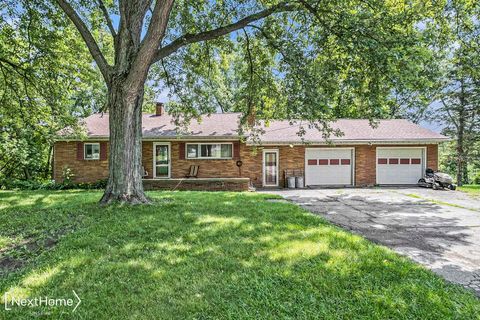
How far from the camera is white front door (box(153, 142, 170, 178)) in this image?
15.0 m

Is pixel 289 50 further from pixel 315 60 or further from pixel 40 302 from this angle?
pixel 40 302

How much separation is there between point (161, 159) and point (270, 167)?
594 centimetres

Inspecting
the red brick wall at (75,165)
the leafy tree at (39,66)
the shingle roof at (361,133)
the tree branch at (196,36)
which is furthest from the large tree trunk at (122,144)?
the shingle roof at (361,133)

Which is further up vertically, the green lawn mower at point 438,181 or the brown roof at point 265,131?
the brown roof at point 265,131

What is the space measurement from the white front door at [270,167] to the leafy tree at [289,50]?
191 inches

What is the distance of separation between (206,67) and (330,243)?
32.4 feet

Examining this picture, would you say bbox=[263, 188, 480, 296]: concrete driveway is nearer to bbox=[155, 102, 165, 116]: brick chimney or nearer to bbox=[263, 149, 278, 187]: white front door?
bbox=[263, 149, 278, 187]: white front door

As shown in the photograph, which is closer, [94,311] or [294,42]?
[94,311]

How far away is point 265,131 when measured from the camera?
15.6 meters

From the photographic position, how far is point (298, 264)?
3.46 metres

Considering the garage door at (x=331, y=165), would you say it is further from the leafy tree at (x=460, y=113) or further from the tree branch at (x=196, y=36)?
the tree branch at (x=196, y=36)

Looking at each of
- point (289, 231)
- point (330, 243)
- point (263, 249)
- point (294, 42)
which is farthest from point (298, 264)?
point (294, 42)

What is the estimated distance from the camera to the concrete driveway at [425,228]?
12.5ft

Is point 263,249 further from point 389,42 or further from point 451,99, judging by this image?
point 451,99
